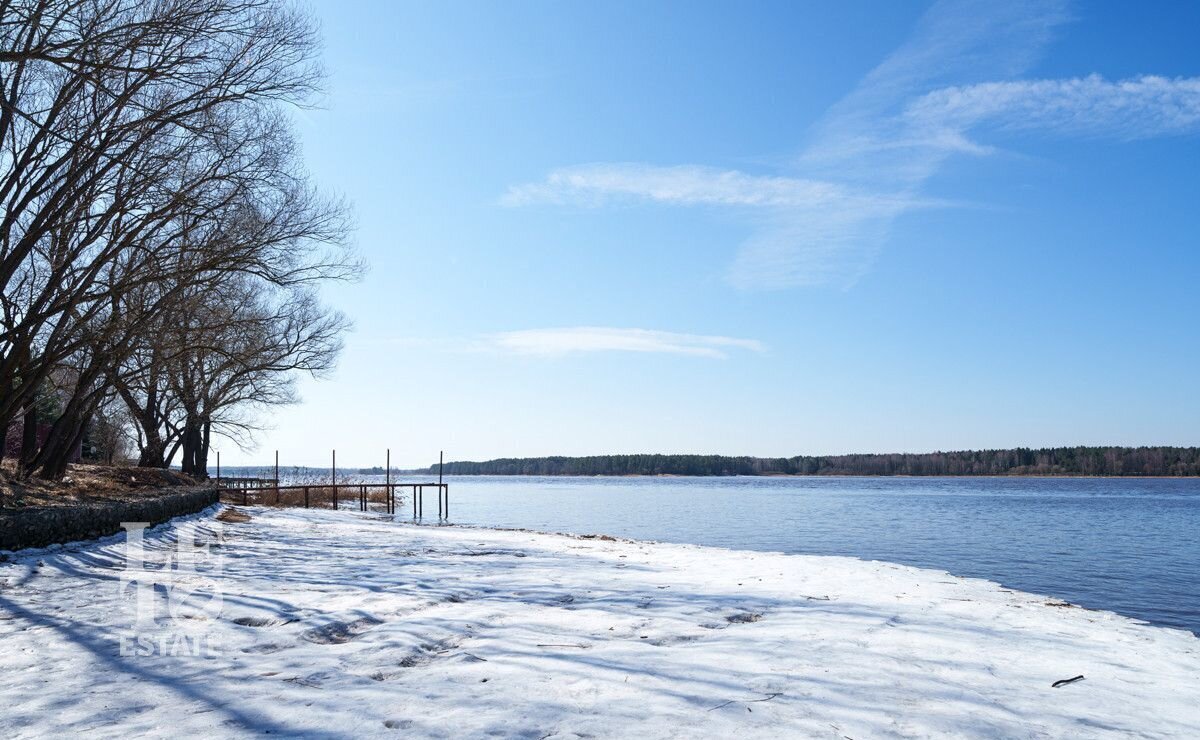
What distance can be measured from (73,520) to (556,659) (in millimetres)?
8346

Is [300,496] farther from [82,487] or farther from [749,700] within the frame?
[749,700]

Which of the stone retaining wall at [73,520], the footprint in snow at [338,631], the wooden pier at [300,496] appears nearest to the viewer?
the footprint in snow at [338,631]

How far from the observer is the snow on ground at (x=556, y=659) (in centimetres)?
376

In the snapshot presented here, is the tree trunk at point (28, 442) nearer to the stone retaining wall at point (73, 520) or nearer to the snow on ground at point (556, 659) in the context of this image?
the stone retaining wall at point (73, 520)

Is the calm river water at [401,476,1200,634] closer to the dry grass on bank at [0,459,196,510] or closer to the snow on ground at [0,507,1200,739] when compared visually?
the snow on ground at [0,507,1200,739]

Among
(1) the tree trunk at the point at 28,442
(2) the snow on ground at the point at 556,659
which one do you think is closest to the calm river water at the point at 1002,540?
(2) the snow on ground at the point at 556,659

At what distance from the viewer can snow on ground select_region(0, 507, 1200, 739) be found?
3756 mm

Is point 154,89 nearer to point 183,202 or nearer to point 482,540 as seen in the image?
point 183,202

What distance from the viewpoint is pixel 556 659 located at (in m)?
4.84

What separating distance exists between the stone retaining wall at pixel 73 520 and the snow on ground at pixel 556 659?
16.5 inches

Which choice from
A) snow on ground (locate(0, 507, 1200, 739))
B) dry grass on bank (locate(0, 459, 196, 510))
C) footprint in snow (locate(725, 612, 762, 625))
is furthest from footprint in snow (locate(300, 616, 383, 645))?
dry grass on bank (locate(0, 459, 196, 510))

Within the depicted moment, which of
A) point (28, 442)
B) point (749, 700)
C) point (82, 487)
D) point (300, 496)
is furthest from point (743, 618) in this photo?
point (300, 496)

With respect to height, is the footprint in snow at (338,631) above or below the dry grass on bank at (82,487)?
below

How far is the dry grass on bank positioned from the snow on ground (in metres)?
2.74
